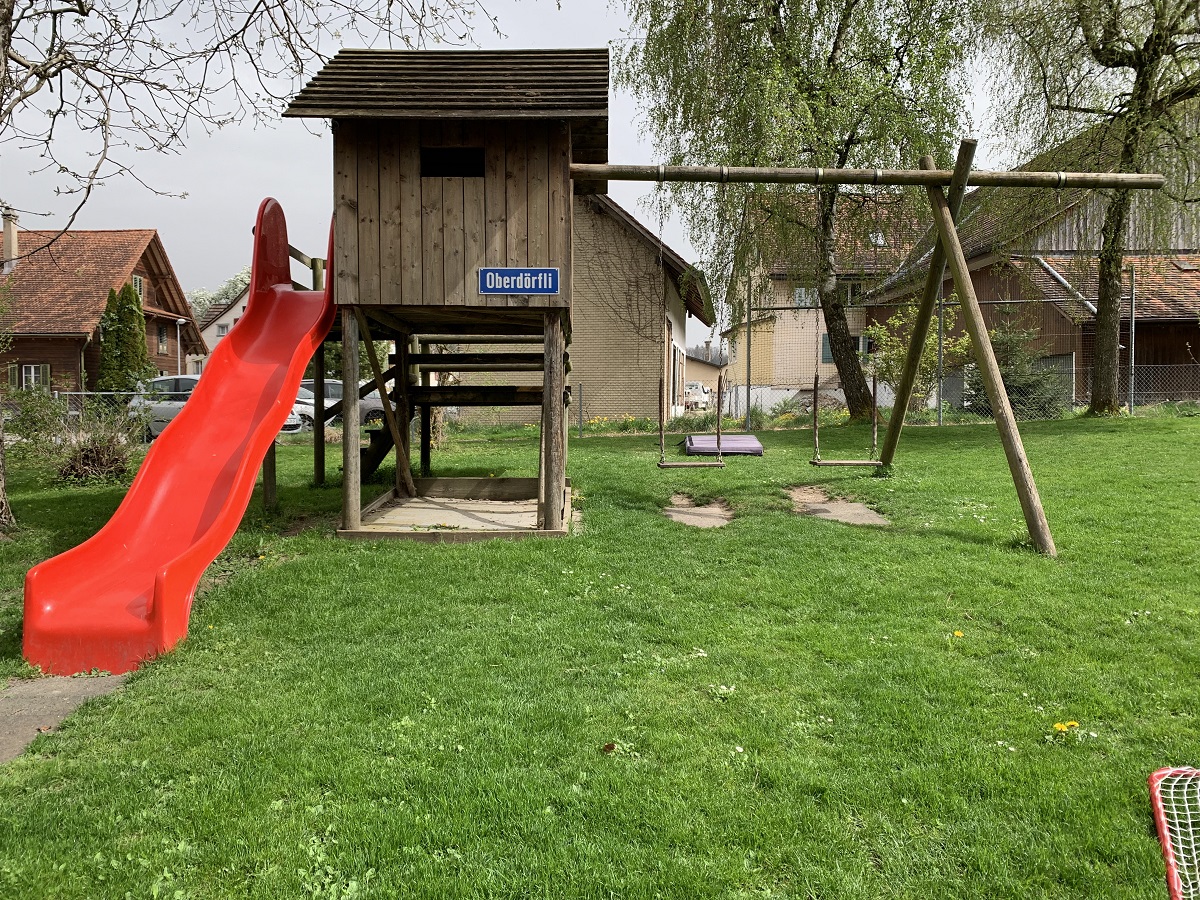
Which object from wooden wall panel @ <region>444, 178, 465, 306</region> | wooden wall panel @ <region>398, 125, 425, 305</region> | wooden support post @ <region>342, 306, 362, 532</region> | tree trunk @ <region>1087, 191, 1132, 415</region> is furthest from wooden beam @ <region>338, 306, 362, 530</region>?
tree trunk @ <region>1087, 191, 1132, 415</region>

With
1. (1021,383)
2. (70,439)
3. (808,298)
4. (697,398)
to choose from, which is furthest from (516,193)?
(697,398)

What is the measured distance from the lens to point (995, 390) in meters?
7.70

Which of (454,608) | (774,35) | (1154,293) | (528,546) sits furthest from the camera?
(1154,293)

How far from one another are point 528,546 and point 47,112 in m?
7.35

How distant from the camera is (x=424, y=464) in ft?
42.7

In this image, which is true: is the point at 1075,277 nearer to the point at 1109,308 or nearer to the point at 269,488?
the point at 1109,308

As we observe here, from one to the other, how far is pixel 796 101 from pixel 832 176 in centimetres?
978

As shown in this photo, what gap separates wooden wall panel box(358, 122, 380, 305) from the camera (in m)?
8.02

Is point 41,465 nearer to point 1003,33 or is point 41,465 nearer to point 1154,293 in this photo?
point 1003,33

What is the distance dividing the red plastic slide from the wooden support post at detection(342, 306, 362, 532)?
322 millimetres

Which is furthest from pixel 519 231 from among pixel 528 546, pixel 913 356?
pixel 913 356

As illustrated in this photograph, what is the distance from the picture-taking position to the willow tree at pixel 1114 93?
15.0 meters

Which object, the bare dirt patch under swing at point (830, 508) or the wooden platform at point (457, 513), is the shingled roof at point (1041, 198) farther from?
the wooden platform at point (457, 513)

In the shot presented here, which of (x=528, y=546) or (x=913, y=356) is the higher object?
(x=913, y=356)
